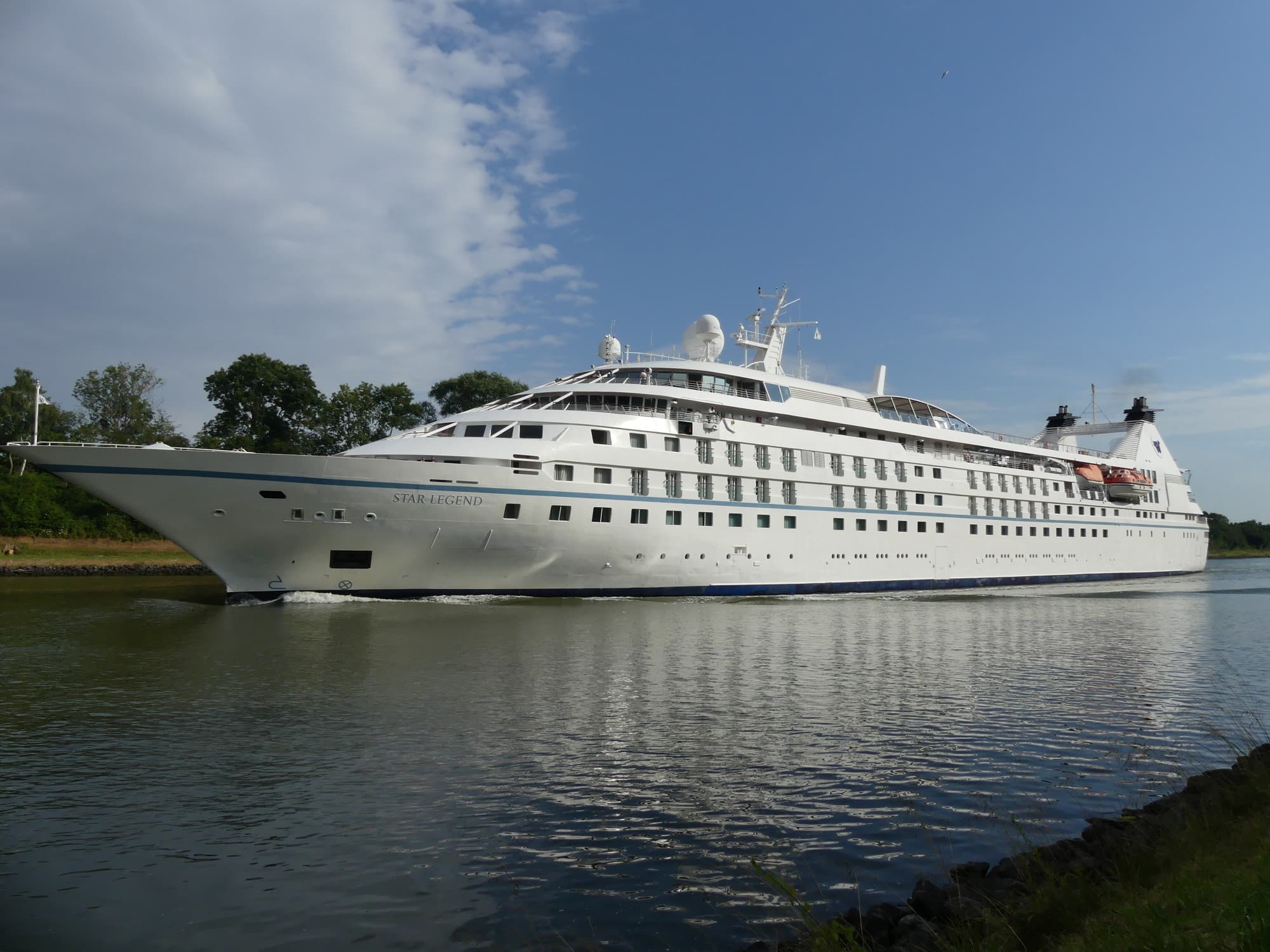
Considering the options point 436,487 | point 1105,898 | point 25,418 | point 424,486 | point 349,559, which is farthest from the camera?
point 25,418

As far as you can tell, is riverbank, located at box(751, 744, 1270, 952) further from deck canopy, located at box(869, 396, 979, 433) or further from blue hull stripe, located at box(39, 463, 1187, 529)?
deck canopy, located at box(869, 396, 979, 433)

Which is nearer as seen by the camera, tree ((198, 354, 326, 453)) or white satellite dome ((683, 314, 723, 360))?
white satellite dome ((683, 314, 723, 360))

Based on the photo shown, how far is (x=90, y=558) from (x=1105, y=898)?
59673 mm

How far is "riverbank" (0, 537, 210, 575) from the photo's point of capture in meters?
45.7

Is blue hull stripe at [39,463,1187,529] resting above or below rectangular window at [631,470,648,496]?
below

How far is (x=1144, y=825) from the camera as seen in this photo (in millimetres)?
6918

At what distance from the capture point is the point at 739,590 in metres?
34.0

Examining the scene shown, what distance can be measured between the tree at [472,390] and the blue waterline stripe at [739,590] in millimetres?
51453

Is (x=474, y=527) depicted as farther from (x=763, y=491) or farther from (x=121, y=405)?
(x=121, y=405)

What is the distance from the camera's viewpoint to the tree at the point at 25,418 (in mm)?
68562

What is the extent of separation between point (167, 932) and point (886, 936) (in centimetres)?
528

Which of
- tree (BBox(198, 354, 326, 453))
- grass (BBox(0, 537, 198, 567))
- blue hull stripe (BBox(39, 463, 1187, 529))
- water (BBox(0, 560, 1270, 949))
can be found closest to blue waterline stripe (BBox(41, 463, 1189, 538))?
blue hull stripe (BBox(39, 463, 1187, 529))

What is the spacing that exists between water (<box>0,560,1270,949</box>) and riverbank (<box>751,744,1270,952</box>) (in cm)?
69

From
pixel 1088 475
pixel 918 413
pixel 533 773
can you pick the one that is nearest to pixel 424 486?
pixel 533 773
